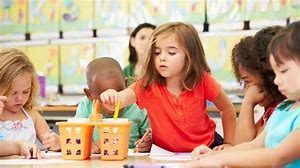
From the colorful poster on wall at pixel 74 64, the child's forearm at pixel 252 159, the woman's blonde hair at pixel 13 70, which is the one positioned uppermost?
the woman's blonde hair at pixel 13 70

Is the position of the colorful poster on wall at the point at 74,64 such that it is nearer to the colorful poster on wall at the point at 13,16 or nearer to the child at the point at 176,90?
the colorful poster on wall at the point at 13,16

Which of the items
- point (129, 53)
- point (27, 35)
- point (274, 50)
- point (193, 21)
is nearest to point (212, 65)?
point (193, 21)

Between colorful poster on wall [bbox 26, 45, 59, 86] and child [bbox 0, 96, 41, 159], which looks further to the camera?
colorful poster on wall [bbox 26, 45, 59, 86]

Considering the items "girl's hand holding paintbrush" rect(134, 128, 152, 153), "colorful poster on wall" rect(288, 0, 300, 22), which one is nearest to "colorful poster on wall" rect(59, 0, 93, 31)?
"colorful poster on wall" rect(288, 0, 300, 22)

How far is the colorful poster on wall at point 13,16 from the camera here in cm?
488

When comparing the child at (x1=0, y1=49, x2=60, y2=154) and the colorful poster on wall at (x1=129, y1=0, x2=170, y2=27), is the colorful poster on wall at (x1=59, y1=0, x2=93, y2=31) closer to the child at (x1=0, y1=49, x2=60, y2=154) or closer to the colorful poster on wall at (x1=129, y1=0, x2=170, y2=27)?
the colorful poster on wall at (x1=129, y1=0, x2=170, y2=27)

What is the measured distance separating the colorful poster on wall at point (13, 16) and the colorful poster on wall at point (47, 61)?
25 cm

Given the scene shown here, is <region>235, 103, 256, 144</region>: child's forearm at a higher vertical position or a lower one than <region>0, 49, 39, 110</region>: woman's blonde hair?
lower

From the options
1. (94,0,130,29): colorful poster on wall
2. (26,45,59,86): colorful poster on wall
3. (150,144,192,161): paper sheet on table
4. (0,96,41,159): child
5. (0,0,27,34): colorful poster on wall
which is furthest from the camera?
(0,0,27,34): colorful poster on wall

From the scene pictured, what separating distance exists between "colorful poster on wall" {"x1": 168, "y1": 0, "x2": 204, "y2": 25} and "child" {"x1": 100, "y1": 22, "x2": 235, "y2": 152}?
2194 mm

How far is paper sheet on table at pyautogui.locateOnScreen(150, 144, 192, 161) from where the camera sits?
1.79 metres

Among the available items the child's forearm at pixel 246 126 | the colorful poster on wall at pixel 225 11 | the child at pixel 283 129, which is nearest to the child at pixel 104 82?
the child's forearm at pixel 246 126

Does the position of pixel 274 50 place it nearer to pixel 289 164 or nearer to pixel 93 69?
pixel 289 164

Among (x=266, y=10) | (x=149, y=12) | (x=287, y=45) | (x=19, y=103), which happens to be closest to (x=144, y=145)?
(x=19, y=103)
